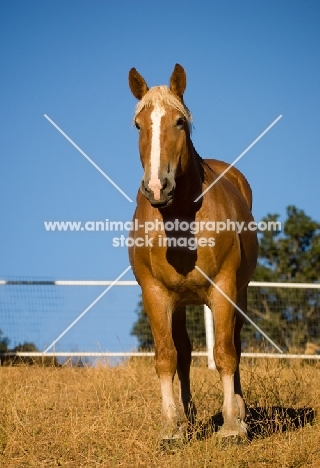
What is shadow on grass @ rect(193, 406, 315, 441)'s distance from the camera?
17.4 feet

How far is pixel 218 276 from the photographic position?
524 cm

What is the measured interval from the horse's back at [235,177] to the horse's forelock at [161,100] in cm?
216

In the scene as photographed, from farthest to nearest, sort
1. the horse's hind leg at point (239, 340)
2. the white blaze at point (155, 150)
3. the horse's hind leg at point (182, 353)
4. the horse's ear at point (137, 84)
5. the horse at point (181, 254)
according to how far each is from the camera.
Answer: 1. the horse's hind leg at point (182, 353)
2. the horse's hind leg at point (239, 340)
3. the horse's ear at point (137, 84)
4. the horse at point (181, 254)
5. the white blaze at point (155, 150)

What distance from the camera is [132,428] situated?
5320 millimetres

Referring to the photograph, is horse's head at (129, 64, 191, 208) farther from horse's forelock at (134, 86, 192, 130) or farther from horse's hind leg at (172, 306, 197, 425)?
horse's hind leg at (172, 306, 197, 425)

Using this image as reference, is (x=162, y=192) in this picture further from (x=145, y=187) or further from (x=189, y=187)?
(x=189, y=187)

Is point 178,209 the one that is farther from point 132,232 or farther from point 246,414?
point 246,414

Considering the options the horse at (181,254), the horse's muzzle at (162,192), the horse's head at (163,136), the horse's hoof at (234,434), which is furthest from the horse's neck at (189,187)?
the horse's hoof at (234,434)

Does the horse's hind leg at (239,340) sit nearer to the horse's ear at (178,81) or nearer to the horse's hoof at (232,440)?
the horse's hoof at (232,440)

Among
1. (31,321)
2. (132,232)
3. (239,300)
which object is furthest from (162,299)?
(31,321)

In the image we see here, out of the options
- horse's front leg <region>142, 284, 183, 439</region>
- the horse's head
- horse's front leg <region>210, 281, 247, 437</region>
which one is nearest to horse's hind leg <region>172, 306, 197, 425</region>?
horse's front leg <region>142, 284, 183, 439</region>

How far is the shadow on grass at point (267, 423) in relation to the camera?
17.4ft

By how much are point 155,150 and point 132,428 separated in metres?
2.24

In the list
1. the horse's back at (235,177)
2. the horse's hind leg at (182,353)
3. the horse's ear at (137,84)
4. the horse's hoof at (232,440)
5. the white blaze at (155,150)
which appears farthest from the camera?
the horse's back at (235,177)
